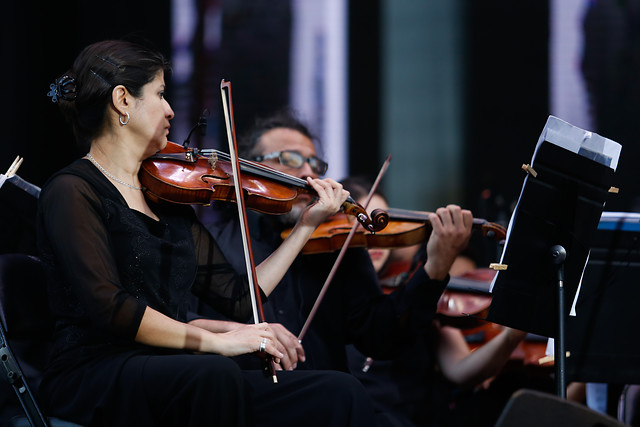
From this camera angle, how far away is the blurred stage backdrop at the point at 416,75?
391 centimetres

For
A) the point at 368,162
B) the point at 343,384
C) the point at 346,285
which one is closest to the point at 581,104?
the point at 368,162

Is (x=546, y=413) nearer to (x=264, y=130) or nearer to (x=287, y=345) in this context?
(x=287, y=345)

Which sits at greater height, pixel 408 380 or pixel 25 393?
pixel 25 393

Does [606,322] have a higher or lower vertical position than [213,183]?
lower

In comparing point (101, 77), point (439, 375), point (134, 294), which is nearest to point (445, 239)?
point (439, 375)

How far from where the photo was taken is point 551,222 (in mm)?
1764

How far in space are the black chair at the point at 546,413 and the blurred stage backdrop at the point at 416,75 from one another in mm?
2626

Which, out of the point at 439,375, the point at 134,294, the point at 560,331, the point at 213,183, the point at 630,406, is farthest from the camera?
the point at 439,375

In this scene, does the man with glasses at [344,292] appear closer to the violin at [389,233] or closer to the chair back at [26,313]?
the violin at [389,233]

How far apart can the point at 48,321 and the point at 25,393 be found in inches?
9.7

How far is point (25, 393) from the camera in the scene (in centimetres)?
153

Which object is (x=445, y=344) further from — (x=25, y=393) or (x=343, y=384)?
(x=25, y=393)

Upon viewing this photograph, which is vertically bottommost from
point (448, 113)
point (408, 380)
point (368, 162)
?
point (408, 380)

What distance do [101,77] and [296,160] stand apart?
852mm
